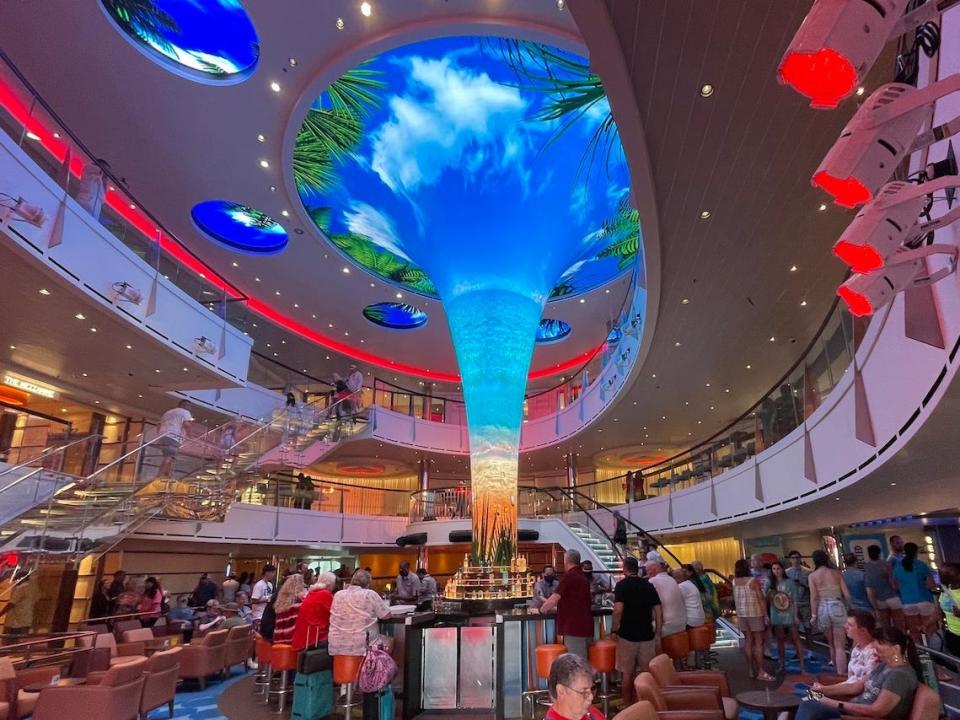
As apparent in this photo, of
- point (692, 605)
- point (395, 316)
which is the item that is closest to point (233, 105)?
point (692, 605)

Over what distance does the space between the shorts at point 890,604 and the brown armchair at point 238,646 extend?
348 inches

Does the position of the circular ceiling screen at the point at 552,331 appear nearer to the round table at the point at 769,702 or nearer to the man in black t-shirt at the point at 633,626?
the man in black t-shirt at the point at 633,626

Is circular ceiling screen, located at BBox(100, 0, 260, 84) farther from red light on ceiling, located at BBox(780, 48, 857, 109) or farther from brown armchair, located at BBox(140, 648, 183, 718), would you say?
red light on ceiling, located at BBox(780, 48, 857, 109)

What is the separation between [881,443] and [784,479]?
Answer: 3942 mm

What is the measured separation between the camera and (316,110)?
11.2 meters

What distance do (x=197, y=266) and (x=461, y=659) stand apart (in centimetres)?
1566

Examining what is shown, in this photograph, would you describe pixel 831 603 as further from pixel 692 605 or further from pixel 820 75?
pixel 820 75

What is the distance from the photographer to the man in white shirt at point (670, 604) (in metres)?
6.87

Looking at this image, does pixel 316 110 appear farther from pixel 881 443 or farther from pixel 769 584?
pixel 769 584

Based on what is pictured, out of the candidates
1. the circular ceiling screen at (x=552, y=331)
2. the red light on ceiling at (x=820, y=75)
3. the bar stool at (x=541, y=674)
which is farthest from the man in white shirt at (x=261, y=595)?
the circular ceiling screen at (x=552, y=331)

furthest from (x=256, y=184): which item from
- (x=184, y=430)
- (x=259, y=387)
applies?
(x=259, y=387)

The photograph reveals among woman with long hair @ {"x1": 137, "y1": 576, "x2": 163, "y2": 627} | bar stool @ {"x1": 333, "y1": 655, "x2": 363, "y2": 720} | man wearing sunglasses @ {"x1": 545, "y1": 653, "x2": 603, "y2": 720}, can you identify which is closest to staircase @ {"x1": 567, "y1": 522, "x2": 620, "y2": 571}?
bar stool @ {"x1": 333, "y1": 655, "x2": 363, "y2": 720}

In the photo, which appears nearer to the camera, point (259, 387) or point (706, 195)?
point (706, 195)

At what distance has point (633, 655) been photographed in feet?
19.7
